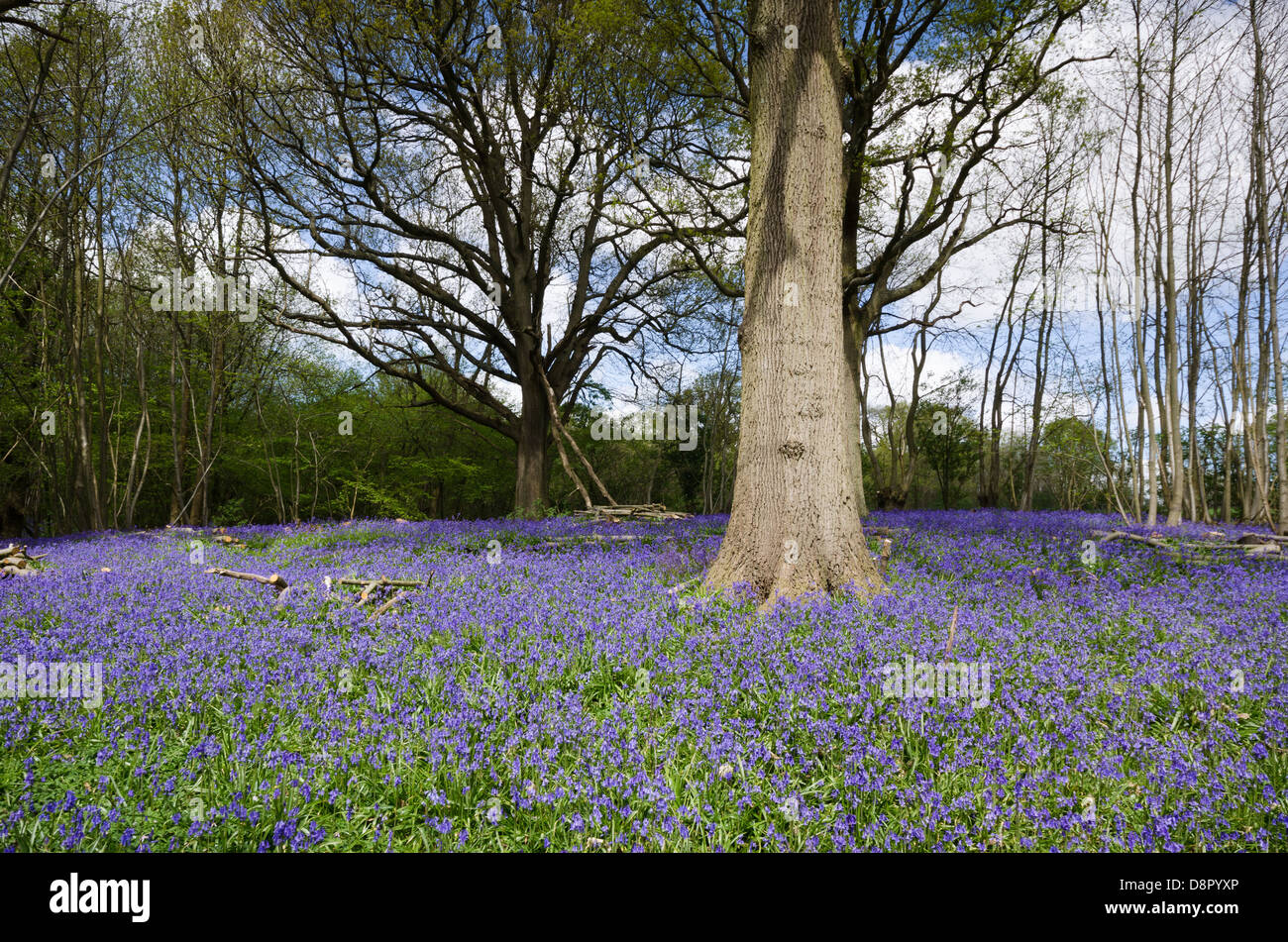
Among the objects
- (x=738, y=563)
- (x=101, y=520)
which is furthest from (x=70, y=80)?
(x=738, y=563)

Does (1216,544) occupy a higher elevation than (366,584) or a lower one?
higher

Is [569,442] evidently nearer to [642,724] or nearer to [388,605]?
[388,605]

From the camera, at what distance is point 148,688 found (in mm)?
3098

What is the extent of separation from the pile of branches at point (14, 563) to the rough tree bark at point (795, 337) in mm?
7515

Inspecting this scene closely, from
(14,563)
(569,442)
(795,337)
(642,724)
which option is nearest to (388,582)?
(642,724)

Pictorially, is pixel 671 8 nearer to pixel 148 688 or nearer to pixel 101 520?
pixel 148 688

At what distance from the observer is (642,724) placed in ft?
9.56

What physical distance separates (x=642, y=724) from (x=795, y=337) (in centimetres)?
351

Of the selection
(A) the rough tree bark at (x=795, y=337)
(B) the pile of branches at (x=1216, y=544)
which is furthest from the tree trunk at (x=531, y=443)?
(B) the pile of branches at (x=1216, y=544)

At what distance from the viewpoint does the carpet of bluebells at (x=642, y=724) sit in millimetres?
2154

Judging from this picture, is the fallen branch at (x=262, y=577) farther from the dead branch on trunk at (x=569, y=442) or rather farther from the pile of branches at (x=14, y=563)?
Result: the dead branch on trunk at (x=569, y=442)

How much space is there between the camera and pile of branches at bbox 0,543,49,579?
21.4ft

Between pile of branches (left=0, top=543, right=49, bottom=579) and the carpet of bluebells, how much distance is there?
163 centimetres

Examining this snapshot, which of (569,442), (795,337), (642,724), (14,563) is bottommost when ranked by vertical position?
(642,724)
